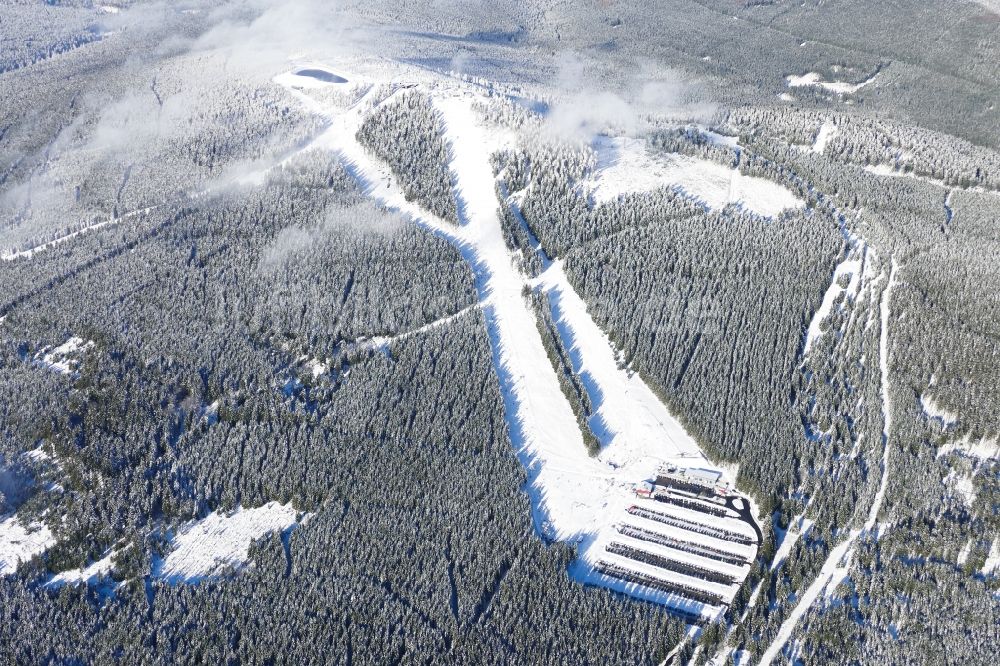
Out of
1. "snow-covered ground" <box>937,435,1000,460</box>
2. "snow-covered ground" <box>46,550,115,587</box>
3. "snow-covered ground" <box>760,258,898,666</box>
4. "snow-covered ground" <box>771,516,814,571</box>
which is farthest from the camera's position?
"snow-covered ground" <box>937,435,1000,460</box>

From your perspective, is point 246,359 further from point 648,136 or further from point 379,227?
point 648,136

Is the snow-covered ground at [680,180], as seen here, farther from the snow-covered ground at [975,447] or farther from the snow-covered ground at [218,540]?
the snow-covered ground at [218,540]

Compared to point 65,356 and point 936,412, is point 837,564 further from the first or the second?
point 65,356

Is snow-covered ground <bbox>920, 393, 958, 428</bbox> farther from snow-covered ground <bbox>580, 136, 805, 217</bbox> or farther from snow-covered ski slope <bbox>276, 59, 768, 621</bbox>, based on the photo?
snow-covered ground <bbox>580, 136, 805, 217</bbox>

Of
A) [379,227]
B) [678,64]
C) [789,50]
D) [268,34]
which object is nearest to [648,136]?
[379,227]

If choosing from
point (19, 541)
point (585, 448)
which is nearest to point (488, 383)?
point (585, 448)

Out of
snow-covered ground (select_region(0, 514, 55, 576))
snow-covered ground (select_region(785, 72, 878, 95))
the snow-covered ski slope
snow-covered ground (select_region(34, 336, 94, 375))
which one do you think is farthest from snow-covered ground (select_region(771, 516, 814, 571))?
snow-covered ground (select_region(785, 72, 878, 95))

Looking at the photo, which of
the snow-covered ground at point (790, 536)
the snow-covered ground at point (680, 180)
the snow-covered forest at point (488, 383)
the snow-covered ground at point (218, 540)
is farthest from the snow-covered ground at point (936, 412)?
the snow-covered ground at point (218, 540)
